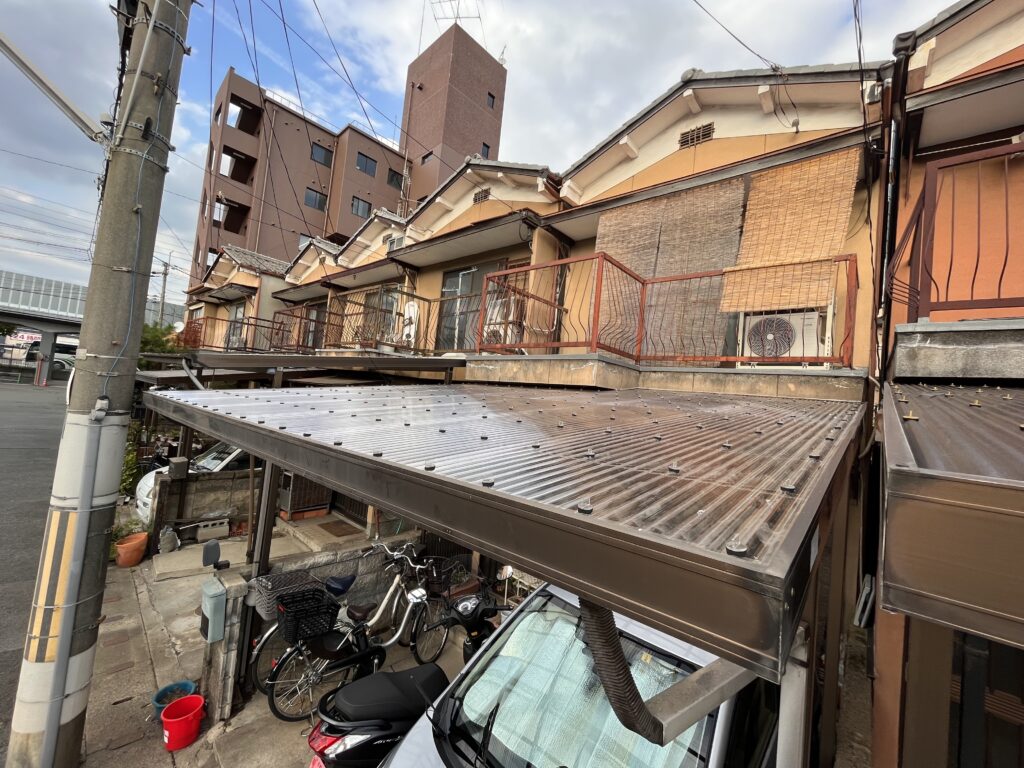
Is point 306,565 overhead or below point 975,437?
below

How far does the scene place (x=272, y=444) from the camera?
2428 millimetres

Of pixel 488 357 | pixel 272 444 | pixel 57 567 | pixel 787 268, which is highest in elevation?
pixel 787 268

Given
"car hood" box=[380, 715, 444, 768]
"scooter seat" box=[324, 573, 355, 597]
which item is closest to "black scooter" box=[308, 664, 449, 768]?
"car hood" box=[380, 715, 444, 768]

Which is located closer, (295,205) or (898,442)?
(898,442)

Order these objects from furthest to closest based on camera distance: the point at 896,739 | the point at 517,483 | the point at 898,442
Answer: the point at 896,739
the point at 517,483
the point at 898,442

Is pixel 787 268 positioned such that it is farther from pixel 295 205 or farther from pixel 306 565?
pixel 295 205

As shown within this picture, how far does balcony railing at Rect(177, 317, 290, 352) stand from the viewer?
14574mm

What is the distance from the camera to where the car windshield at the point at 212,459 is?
8.31 metres

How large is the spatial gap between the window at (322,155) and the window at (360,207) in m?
3.86

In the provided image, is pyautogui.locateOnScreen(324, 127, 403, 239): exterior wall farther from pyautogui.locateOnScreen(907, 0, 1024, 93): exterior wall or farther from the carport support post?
the carport support post

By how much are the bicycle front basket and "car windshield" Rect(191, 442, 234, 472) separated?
5434 mm

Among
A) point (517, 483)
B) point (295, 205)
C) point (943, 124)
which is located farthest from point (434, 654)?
point (295, 205)

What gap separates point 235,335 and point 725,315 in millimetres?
20052

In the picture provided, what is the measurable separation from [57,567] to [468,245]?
7950 millimetres
